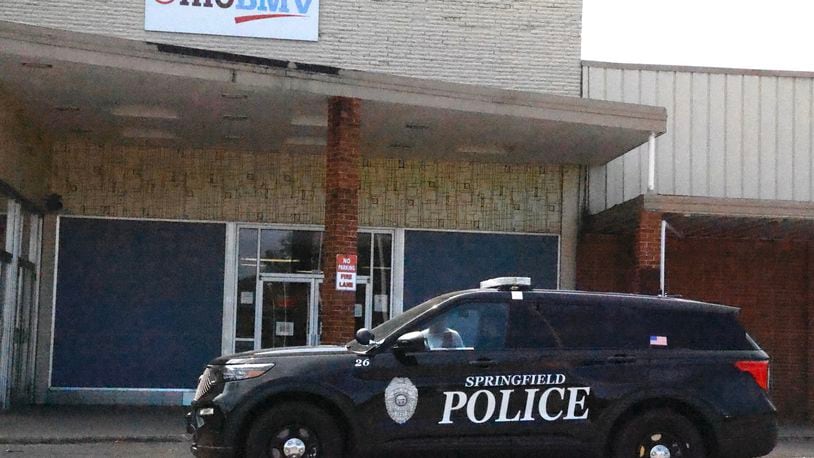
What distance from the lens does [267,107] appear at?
15453 millimetres

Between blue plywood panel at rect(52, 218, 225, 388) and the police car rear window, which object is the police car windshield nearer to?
the police car rear window

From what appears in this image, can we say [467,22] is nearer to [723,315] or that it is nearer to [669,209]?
[669,209]

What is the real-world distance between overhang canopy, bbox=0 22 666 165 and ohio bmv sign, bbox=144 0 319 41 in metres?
2.01

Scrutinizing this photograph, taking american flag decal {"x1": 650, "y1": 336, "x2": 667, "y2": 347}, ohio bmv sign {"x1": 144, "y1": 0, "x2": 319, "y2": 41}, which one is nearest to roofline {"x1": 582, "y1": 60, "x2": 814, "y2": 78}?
ohio bmv sign {"x1": 144, "y1": 0, "x2": 319, "y2": 41}

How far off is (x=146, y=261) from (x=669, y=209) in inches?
346

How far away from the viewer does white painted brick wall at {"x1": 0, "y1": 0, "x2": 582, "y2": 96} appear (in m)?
18.9

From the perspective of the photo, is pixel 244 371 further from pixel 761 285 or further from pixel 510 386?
pixel 761 285

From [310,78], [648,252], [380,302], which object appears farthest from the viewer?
[380,302]

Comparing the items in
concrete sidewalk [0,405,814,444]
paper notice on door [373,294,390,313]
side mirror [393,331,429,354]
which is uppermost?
paper notice on door [373,294,390,313]

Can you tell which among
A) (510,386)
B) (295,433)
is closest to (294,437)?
(295,433)

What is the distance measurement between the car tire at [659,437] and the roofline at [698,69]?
411 inches

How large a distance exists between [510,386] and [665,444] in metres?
1.56

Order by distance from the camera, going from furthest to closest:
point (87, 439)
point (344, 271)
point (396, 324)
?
point (344, 271) → point (87, 439) → point (396, 324)

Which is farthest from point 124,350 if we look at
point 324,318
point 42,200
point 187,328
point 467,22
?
point 467,22
